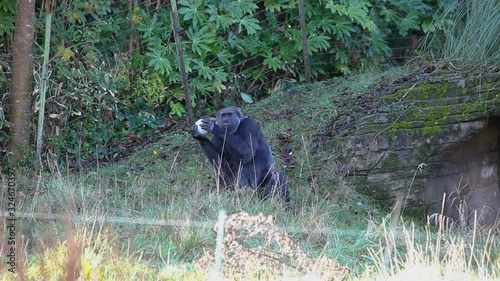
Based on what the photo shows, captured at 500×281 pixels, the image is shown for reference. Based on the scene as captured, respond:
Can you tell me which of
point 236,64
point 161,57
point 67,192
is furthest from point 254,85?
point 67,192

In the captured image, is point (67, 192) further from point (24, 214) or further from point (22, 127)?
point (22, 127)

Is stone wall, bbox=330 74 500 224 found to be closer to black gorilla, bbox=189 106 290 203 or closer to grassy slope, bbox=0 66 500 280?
grassy slope, bbox=0 66 500 280

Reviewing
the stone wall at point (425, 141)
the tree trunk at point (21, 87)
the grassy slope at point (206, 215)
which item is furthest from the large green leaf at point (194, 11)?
the stone wall at point (425, 141)

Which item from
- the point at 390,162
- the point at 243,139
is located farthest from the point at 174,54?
the point at 390,162

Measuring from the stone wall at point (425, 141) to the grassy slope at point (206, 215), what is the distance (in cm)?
33

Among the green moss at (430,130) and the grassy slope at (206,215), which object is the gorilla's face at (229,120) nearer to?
the grassy slope at (206,215)

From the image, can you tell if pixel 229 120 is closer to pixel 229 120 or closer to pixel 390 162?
pixel 229 120

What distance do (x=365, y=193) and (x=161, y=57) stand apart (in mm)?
3261

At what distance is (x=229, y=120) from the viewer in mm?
7879

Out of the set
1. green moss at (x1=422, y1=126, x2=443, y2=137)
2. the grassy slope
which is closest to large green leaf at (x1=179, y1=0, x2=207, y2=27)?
the grassy slope

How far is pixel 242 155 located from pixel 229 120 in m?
0.38

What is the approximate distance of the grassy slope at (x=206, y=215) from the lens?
16.0 feet

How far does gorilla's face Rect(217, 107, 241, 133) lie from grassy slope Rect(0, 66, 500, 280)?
568 millimetres

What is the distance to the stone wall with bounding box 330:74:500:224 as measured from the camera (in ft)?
28.5
